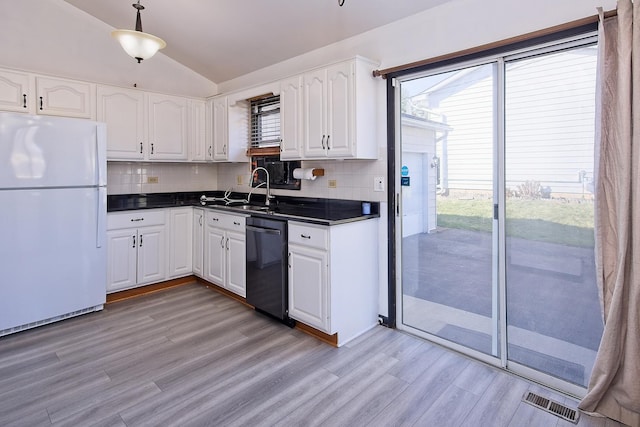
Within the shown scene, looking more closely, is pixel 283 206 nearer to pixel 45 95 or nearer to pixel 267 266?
pixel 267 266

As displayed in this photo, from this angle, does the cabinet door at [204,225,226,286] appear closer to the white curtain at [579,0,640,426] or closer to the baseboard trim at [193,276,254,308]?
the baseboard trim at [193,276,254,308]

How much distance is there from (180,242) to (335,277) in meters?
2.19

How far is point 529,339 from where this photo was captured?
7.50 ft

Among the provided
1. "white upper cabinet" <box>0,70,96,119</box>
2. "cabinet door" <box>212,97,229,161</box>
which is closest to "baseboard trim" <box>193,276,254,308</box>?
"cabinet door" <box>212,97,229,161</box>

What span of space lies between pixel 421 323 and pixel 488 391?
0.78 meters

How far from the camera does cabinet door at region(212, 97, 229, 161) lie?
4.06m

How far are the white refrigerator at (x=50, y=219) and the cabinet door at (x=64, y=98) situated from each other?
48 cm

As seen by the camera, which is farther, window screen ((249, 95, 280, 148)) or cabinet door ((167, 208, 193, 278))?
cabinet door ((167, 208, 193, 278))

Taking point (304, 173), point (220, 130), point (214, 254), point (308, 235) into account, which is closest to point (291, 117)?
point (304, 173)

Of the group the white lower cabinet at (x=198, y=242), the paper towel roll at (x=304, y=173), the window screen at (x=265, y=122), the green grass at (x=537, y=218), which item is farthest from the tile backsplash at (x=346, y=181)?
the white lower cabinet at (x=198, y=242)

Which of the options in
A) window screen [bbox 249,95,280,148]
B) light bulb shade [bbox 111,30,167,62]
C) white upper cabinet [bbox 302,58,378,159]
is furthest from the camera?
window screen [bbox 249,95,280,148]

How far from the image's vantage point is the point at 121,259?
359 cm

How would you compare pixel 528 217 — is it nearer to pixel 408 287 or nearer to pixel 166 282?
pixel 408 287

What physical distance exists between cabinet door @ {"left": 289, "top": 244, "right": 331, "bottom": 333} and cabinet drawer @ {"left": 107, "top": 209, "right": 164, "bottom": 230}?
5.83 ft
